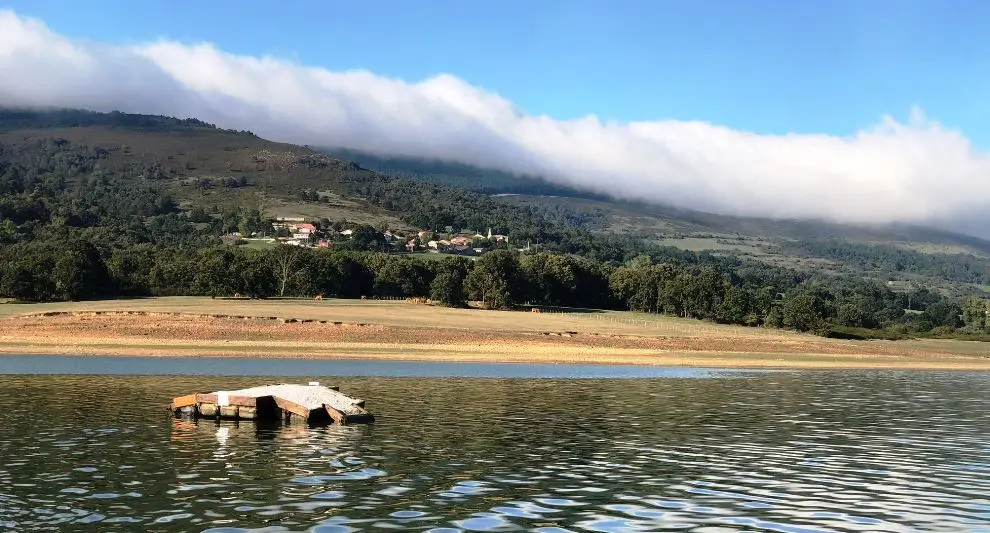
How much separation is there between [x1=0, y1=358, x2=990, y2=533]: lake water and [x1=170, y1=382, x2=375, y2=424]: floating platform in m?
0.99

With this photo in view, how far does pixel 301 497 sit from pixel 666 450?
15428mm

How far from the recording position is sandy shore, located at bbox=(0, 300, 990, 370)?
319 ft

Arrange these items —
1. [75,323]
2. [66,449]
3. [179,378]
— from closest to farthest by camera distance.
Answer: [66,449] < [179,378] < [75,323]

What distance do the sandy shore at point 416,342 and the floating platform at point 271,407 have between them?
4651 centimetres

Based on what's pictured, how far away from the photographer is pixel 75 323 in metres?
113

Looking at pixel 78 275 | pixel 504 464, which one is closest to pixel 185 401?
pixel 504 464

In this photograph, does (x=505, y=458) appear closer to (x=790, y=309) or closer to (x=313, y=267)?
(x=790, y=309)

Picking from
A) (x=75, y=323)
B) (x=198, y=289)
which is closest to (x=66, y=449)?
(x=75, y=323)

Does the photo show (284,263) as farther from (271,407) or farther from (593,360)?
(271,407)

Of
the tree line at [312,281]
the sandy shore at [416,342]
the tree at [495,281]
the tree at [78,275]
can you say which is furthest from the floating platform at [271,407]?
the tree at [495,281]

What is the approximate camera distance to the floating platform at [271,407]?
44.0 metres

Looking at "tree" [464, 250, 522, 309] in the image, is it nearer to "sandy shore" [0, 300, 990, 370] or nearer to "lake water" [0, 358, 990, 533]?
"sandy shore" [0, 300, 990, 370]

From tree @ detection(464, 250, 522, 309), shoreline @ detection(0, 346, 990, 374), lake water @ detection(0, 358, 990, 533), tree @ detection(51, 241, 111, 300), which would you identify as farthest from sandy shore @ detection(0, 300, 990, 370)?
tree @ detection(464, 250, 522, 309)

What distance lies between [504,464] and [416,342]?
80.0 meters
